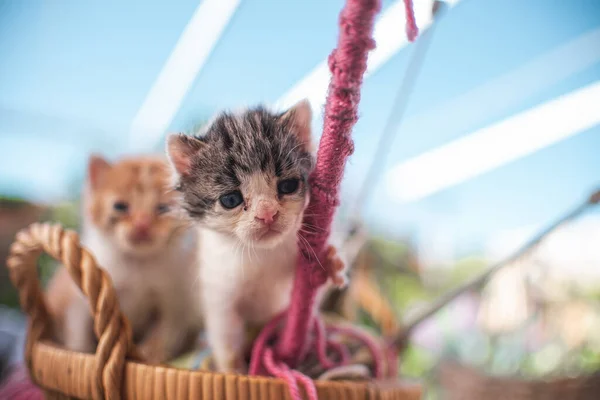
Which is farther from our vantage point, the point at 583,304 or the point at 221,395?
the point at 583,304

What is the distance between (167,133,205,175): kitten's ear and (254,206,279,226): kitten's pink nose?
15cm

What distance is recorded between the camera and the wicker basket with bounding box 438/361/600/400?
3.10ft

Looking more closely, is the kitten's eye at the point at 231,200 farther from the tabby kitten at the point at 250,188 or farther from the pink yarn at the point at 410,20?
the pink yarn at the point at 410,20

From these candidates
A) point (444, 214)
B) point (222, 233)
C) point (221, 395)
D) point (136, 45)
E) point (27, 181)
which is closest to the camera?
point (221, 395)

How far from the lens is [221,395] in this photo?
601 mm

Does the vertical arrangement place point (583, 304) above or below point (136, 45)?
below

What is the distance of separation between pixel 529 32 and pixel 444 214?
1071mm

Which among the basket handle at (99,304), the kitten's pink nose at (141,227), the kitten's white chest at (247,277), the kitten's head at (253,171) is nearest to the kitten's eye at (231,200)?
the kitten's head at (253,171)

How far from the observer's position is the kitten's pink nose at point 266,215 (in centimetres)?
61

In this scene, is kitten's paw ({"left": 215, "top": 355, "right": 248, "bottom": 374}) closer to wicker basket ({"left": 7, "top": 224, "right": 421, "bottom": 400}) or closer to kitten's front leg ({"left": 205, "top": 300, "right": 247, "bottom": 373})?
kitten's front leg ({"left": 205, "top": 300, "right": 247, "bottom": 373})

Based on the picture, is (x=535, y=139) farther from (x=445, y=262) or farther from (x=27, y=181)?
(x=27, y=181)

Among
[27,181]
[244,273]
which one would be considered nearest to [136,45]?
[27,181]

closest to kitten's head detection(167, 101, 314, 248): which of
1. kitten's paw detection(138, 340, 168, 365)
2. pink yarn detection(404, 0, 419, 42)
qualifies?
pink yarn detection(404, 0, 419, 42)

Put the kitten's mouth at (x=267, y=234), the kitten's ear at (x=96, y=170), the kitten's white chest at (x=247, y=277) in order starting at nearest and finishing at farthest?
1. the kitten's mouth at (x=267, y=234)
2. the kitten's white chest at (x=247, y=277)
3. the kitten's ear at (x=96, y=170)
